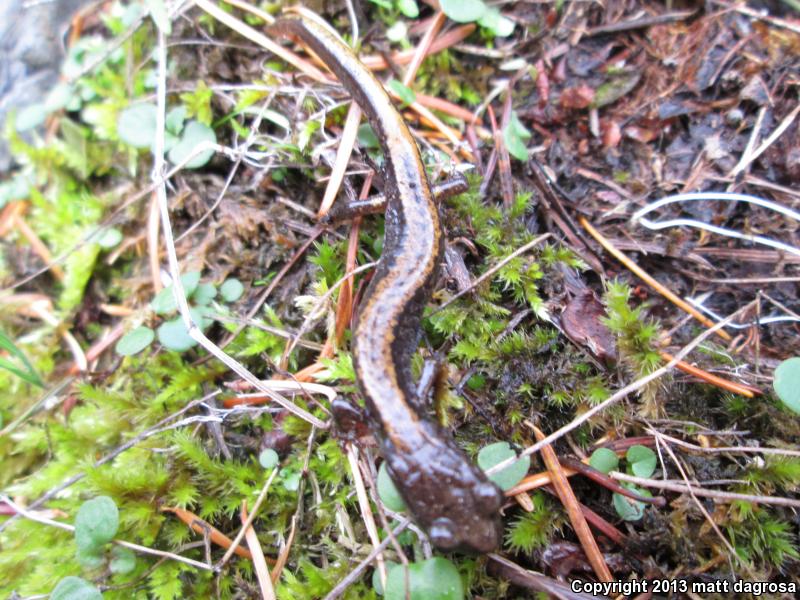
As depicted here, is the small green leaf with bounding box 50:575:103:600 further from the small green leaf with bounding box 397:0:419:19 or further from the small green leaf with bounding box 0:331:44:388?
the small green leaf with bounding box 397:0:419:19

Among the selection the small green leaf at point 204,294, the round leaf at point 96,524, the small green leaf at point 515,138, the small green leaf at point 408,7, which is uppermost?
the small green leaf at point 408,7

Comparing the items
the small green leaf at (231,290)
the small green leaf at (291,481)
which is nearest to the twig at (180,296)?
the small green leaf at (231,290)

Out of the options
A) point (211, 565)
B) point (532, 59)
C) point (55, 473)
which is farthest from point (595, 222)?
point (55, 473)

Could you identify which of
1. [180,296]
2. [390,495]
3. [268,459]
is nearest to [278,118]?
[180,296]

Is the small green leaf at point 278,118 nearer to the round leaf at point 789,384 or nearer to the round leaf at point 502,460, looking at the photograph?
the round leaf at point 502,460

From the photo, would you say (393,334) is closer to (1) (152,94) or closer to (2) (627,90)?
(2) (627,90)

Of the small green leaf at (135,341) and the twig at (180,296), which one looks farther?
the small green leaf at (135,341)

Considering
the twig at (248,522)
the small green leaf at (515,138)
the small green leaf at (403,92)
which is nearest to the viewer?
the twig at (248,522)
